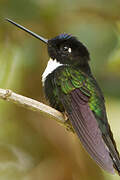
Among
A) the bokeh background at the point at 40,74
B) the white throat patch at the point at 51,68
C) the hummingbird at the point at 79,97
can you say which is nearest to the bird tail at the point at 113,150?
the hummingbird at the point at 79,97

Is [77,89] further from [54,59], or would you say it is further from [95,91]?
[54,59]

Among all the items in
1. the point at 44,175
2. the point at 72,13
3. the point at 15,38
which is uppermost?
the point at 72,13

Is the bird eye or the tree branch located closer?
the tree branch

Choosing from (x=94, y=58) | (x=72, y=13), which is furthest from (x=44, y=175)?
(x=72, y=13)

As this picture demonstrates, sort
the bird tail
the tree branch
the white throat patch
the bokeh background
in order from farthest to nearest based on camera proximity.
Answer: the bokeh background, the white throat patch, the bird tail, the tree branch

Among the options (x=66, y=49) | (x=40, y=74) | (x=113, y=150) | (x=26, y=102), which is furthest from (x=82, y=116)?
(x=40, y=74)

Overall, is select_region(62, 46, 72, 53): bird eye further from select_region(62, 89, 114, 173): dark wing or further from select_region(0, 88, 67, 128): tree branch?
select_region(0, 88, 67, 128): tree branch

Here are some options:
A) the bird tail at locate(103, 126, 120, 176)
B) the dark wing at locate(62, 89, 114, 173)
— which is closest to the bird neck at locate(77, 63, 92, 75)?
the dark wing at locate(62, 89, 114, 173)

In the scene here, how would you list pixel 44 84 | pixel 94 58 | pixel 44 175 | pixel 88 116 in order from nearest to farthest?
pixel 88 116
pixel 44 84
pixel 44 175
pixel 94 58
